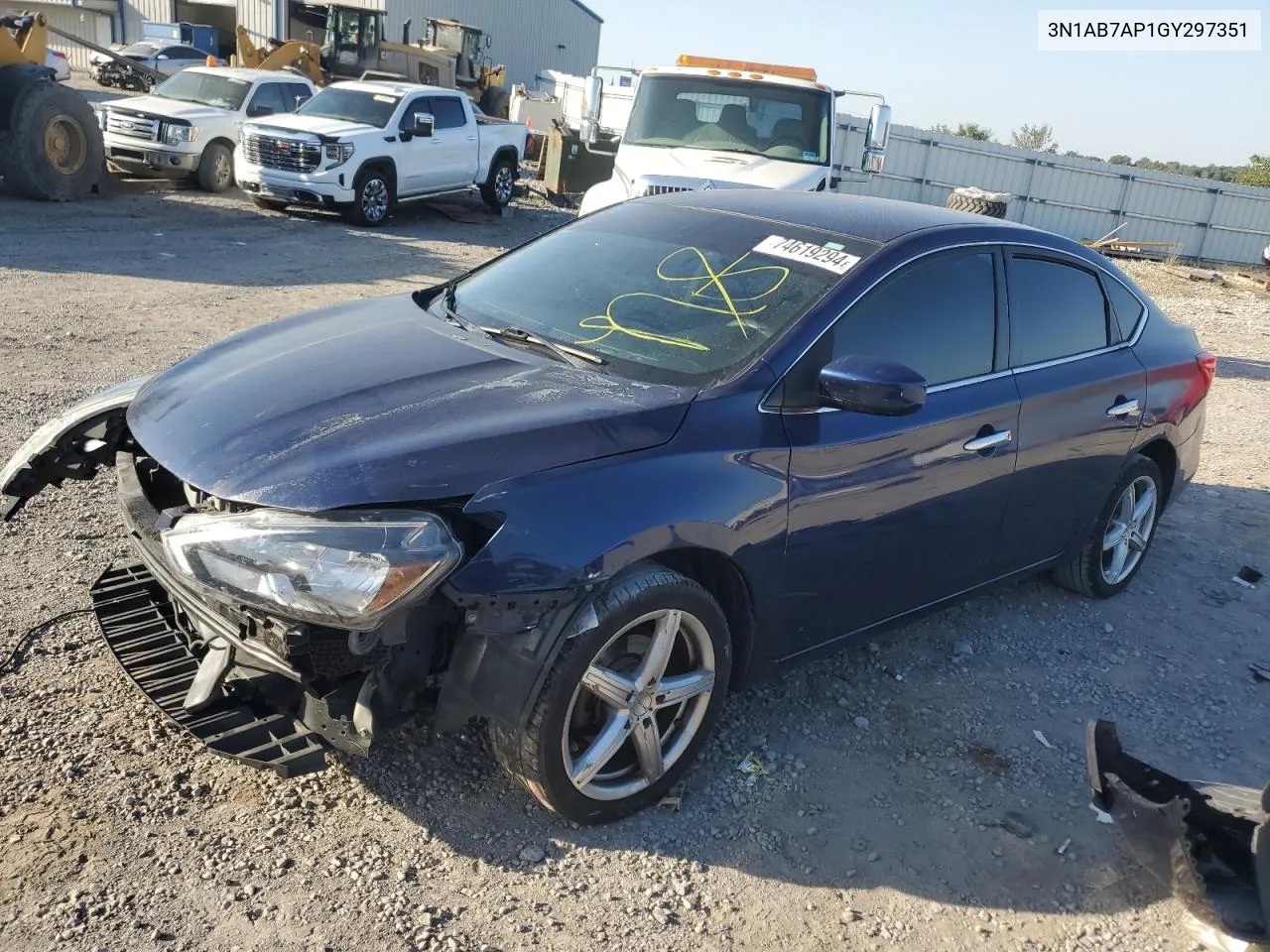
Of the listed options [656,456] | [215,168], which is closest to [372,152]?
[215,168]

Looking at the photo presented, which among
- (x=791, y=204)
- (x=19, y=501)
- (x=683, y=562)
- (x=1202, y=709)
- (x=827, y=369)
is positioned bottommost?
(x=1202, y=709)

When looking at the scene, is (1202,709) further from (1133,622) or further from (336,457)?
(336,457)

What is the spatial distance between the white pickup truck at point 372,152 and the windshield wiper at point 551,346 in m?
11.4

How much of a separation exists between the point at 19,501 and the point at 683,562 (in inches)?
88.6

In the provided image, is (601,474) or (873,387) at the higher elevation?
(873,387)

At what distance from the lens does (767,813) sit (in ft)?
10.5

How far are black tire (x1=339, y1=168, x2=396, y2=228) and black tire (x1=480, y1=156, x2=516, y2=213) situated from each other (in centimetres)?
249

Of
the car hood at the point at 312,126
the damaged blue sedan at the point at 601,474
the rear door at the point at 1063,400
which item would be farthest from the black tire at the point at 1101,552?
the car hood at the point at 312,126

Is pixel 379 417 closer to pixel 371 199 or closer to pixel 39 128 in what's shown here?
pixel 39 128

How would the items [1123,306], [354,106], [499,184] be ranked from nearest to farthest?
1. [1123,306]
2. [354,106]
3. [499,184]

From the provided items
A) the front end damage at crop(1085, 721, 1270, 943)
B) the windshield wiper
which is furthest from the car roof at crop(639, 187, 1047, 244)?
the front end damage at crop(1085, 721, 1270, 943)

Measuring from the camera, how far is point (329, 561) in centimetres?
251

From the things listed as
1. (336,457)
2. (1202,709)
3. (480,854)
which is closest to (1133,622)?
(1202,709)

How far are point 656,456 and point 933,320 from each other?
139 cm
